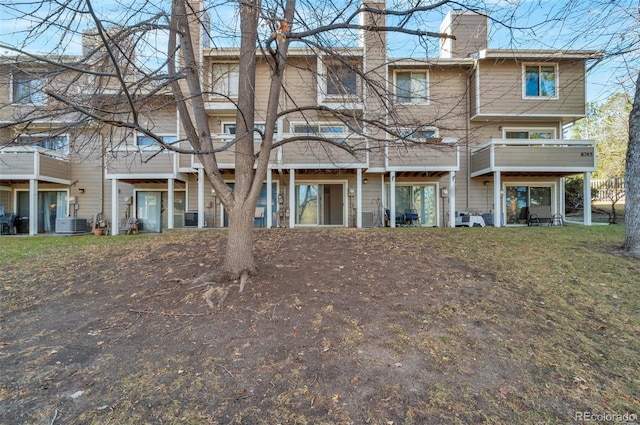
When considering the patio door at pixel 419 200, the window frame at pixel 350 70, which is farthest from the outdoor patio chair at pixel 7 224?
the patio door at pixel 419 200

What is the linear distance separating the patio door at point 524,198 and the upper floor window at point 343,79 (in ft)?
37.7

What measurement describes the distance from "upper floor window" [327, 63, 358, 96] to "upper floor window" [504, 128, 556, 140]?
1110 centimetres

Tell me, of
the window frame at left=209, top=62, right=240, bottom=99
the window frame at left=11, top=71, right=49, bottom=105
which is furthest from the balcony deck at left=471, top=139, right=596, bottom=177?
the window frame at left=11, top=71, right=49, bottom=105

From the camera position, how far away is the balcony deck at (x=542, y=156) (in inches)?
467

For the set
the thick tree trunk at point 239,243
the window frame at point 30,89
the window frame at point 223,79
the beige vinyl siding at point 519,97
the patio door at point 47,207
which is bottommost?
the thick tree trunk at point 239,243

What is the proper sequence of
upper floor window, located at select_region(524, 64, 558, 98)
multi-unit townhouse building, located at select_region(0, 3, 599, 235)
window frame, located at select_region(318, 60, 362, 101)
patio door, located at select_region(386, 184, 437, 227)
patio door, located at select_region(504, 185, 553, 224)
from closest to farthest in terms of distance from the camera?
1. window frame, located at select_region(318, 60, 362, 101)
2. multi-unit townhouse building, located at select_region(0, 3, 599, 235)
3. upper floor window, located at select_region(524, 64, 558, 98)
4. patio door, located at select_region(386, 184, 437, 227)
5. patio door, located at select_region(504, 185, 553, 224)

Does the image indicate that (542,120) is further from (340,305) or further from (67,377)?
(67,377)

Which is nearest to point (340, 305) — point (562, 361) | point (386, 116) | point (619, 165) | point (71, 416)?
point (562, 361)

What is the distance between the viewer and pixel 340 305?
156 inches

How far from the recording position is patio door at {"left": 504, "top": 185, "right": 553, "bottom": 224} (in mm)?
13875

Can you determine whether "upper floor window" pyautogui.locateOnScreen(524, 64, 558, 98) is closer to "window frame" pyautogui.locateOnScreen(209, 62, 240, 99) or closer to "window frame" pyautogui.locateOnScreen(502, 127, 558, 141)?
"window frame" pyautogui.locateOnScreen(502, 127, 558, 141)

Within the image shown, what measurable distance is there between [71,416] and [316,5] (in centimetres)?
534

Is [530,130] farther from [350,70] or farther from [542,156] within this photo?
[350,70]

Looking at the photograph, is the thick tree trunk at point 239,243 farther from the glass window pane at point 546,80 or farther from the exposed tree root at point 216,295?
the glass window pane at point 546,80
